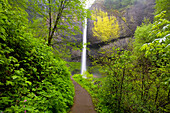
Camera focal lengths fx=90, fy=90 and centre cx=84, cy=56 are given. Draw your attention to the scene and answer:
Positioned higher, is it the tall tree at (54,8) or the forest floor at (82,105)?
the tall tree at (54,8)

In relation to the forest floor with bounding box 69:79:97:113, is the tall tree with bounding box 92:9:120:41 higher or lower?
higher

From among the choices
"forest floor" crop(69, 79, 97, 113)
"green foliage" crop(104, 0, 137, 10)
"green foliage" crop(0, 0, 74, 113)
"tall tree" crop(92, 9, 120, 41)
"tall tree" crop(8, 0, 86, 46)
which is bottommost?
"forest floor" crop(69, 79, 97, 113)

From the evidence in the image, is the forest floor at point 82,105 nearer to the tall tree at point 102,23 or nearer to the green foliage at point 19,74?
the green foliage at point 19,74

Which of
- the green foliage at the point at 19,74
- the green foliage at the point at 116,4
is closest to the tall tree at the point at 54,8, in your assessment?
the green foliage at the point at 19,74

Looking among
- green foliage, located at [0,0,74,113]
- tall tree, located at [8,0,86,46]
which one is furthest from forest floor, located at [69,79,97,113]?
tall tree, located at [8,0,86,46]

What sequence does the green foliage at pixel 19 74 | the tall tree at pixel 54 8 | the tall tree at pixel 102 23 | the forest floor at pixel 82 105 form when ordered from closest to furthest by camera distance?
the green foliage at pixel 19 74
the forest floor at pixel 82 105
the tall tree at pixel 54 8
the tall tree at pixel 102 23

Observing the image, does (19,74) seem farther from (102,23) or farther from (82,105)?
(102,23)

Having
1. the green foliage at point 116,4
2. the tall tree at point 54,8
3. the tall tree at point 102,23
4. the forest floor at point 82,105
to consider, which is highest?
the green foliage at point 116,4

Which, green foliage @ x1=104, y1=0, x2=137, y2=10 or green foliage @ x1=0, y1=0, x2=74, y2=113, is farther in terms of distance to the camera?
green foliage @ x1=104, y1=0, x2=137, y2=10

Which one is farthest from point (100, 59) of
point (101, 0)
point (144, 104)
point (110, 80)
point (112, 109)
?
point (101, 0)

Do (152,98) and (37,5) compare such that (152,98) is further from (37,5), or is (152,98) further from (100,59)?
(37,5)

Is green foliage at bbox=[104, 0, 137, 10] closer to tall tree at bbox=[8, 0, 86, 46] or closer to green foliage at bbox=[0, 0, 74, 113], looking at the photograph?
tall tree at bbox=[8, 0, 86, 46]

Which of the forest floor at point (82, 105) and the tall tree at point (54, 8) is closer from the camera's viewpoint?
the forest floor at point (82, 105)

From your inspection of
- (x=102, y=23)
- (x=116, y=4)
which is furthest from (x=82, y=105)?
→ (x=116, y=4)
